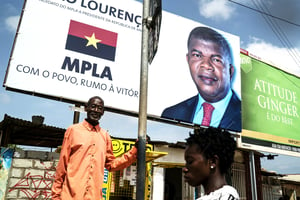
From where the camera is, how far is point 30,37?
5746 mm

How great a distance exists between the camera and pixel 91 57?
6.23m

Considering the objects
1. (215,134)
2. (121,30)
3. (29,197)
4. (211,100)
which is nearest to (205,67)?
(211,100)

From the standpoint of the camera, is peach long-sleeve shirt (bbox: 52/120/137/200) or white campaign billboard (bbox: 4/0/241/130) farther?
white campaign billboard (bbox: 4/0/241/130)

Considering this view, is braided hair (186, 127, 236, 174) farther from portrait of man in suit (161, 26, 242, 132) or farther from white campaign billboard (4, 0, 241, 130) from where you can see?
portrait of man in suit (161, 26, 242, 132)

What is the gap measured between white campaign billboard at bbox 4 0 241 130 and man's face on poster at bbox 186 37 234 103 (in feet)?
1.03

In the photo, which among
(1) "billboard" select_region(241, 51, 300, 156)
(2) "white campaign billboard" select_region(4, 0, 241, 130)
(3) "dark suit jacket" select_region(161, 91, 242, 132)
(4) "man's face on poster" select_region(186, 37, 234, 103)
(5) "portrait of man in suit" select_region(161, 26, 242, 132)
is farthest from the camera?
(1) "billboard" select_region(241, 51, 300, 156)

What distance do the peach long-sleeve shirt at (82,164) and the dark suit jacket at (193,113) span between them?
4342 mm

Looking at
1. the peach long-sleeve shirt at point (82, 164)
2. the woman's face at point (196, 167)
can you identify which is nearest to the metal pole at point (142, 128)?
the peach long-sleeve shirt at point (82, 164)

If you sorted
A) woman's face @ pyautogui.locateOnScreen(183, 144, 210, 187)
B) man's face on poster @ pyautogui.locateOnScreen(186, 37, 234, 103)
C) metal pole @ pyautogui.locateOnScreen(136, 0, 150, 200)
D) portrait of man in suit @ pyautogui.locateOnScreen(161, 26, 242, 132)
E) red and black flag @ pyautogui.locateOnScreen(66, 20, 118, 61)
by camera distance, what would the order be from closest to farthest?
1. woman's face @ pyautogui.locateOnScreen(183, 144, 210, 187)
2. metal pole @ pyautogui.locateOnScreen(136, 0, 150, 200)
3. red and black flag @ pyautogui.locateOnScreen(66, 20, 118, 61)
4. portrait of man in suit @ pyautogui.locateOnScreen(161, 26, 242, 132)
5. man's face on poster @ pyautogui.locateOnScreen(186, 37, 234, 103)

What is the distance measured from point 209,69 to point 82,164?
21.3 ft

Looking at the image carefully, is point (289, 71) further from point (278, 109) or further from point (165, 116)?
point (165, 116)

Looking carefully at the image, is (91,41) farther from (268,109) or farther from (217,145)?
(268,109)

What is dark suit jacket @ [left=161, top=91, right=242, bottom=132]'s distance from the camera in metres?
7.13

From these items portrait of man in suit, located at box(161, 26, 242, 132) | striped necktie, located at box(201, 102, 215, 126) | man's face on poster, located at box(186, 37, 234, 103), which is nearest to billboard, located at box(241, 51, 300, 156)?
portrait of man in suit, located at box(161, 26, 242, 132)
